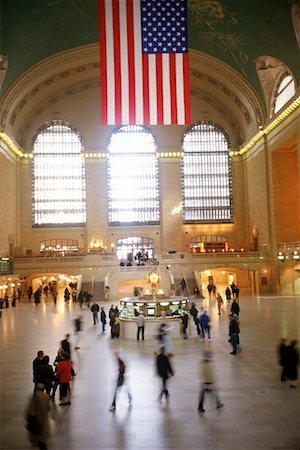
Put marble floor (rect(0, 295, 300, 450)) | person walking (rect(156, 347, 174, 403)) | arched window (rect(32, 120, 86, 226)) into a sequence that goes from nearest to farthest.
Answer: marble floor (rect(0, 295, 300, 450))
person walking (rect(156, 347, 174, 403))
arched window (rect(32, 120, 86, 226))

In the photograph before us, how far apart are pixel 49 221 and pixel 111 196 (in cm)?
582

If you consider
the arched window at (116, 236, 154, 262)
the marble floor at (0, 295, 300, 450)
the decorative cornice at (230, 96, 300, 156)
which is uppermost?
the decorative cornice at (230, 96, 300, 156)

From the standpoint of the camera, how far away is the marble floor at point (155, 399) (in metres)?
7.37

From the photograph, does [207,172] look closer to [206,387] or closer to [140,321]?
[140,321]

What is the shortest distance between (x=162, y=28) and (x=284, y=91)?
2100 centimetres

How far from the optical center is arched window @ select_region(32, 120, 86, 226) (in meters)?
43.2

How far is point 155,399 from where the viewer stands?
9.45 metres

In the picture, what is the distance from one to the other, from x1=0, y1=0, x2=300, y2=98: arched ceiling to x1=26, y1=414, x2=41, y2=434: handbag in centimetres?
2440

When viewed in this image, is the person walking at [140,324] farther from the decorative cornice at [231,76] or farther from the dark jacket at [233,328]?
the decorative cornice at [231,76]

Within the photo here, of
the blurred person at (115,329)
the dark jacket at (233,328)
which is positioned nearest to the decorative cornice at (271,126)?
the blurred person at (115,329)

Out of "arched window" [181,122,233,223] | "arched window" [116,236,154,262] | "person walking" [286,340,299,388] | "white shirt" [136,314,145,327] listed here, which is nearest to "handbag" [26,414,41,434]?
"person walking" [286,340,299,388]

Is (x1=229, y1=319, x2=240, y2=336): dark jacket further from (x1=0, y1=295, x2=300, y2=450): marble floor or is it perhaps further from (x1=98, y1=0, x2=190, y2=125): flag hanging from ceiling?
(x1=98, y1=0, x2=190, y2=125): flag hanging from ceiling

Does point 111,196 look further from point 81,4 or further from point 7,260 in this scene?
point 81,4

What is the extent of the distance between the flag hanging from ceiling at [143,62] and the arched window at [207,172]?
30.2m
